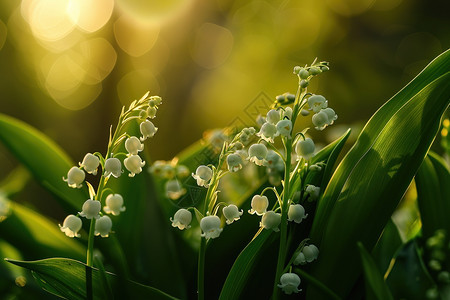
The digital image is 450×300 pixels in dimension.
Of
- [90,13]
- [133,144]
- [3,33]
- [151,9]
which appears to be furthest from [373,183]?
[3,33]

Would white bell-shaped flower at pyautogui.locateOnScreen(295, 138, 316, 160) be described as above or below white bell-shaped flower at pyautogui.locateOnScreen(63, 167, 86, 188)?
below

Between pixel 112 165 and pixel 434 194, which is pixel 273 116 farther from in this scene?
pixel 434 194

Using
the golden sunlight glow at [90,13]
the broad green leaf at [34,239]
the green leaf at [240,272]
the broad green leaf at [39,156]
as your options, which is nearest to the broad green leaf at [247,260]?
the green leaf at [240,272]

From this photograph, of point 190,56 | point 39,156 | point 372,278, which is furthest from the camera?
point 190,56

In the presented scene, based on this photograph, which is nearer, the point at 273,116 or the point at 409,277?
the point at 273,116

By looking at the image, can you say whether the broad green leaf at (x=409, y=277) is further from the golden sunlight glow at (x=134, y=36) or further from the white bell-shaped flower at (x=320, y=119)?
the golden sunlight glow at (x=134, y=36)

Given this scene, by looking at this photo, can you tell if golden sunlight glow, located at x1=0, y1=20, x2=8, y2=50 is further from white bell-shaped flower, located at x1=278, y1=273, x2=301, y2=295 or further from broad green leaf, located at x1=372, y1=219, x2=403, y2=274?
white bell-shaped flower, located at x1=278, y1=273, x2=301, y2=295

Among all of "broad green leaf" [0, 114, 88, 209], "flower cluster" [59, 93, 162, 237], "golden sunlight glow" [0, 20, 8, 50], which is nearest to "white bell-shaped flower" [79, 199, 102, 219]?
"flower cluster" [59, 93, 162, 237]

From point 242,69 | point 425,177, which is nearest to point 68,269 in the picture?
point 425,177
